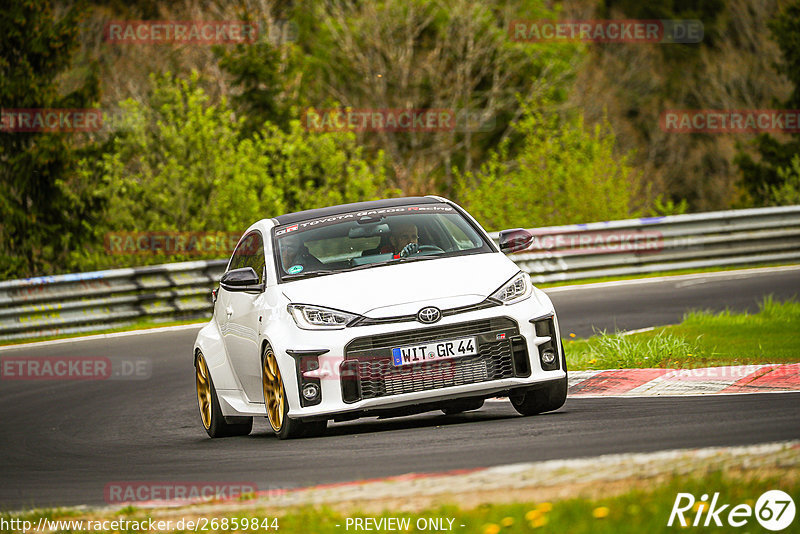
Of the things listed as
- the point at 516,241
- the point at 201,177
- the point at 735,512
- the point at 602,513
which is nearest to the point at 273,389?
the point at 516,241

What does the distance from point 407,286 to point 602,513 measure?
371 centimetres

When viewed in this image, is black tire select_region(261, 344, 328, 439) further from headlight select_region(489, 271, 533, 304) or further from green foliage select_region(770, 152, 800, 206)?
green foliage select_region(770, 152, 800, 206)

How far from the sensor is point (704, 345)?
1234cm

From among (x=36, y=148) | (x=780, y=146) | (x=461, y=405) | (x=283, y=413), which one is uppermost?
(x=283, y=413)

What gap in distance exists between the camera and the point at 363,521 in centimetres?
559

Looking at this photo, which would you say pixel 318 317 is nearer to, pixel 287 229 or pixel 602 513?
pixel 287 229

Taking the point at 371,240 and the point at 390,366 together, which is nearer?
the point at 390,366

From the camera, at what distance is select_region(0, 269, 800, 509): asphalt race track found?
23.5ft

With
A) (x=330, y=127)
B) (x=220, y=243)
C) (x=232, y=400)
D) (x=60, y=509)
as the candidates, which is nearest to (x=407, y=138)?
(x=330, y=127)

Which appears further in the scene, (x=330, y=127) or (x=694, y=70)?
(x=694, y=70)

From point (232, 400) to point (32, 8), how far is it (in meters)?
15.7

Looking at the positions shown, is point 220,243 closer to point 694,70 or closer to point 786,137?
point 786,137

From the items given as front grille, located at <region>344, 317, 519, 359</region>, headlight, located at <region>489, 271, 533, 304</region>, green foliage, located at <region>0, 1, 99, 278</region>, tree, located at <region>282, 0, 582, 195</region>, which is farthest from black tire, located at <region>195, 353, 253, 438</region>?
tree, located at <region>282, 0, 582, 195</region>

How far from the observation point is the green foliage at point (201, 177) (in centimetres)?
2408
